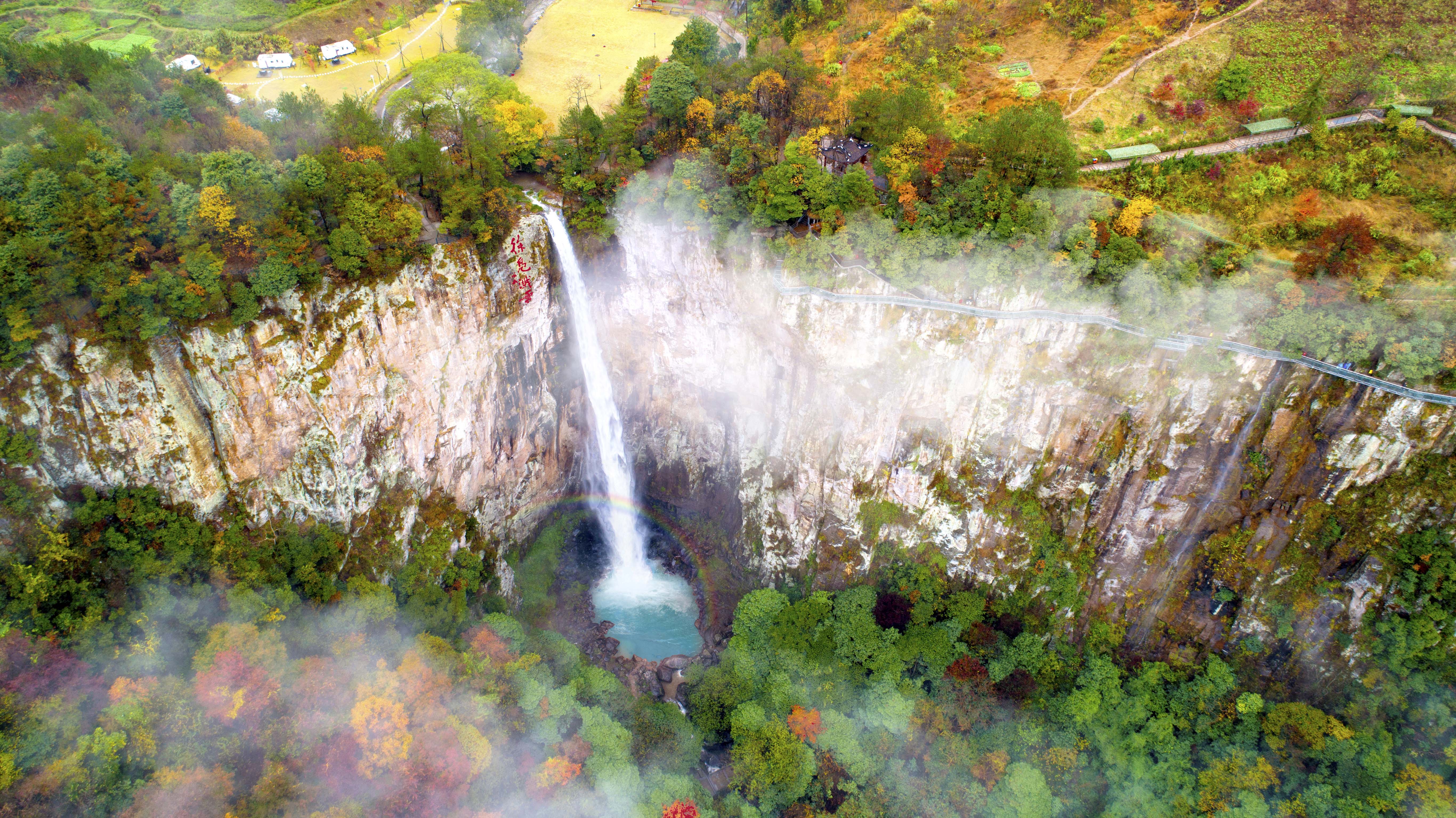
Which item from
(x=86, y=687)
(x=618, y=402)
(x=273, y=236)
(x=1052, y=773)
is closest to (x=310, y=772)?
(x=86, y=687)

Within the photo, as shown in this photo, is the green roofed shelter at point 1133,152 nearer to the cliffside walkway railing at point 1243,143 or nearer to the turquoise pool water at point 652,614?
the cliffside walkway railing at point 1243,143

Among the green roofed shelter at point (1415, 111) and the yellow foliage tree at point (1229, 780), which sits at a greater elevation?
the green roofed shelter at point (1415, 111)

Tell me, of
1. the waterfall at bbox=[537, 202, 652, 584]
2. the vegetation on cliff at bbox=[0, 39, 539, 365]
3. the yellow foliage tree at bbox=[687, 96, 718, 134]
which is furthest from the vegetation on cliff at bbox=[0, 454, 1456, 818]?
the yellow foliage tree at bbox=[687, 96, 718, 134]

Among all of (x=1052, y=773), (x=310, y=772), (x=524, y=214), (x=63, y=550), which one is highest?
(x=524, y=214)

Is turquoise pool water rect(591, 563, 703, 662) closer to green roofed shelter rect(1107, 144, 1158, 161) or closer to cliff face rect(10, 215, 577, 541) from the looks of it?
cliff face rect(10, 215, 577, 541)

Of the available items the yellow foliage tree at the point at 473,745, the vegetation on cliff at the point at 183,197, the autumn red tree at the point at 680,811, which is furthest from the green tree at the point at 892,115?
the yellow foliage tree at the point at 473,745

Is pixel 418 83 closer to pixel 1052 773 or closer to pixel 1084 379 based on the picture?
pixel 1084 379
